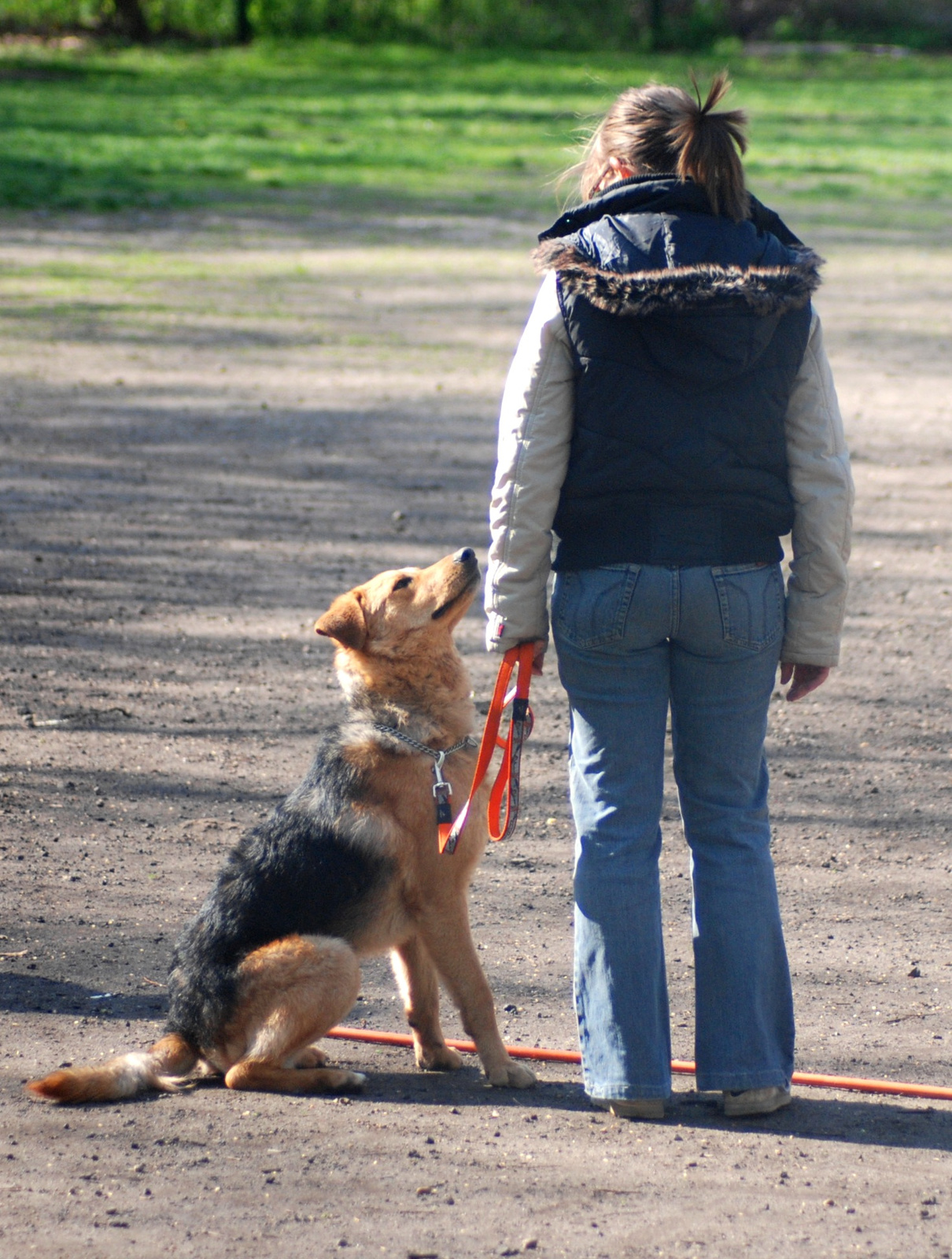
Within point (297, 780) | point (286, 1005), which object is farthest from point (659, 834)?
point (297, 780)

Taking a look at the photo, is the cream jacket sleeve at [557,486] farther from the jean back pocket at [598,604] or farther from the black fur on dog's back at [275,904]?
the black fur on dog's back at [275,904]

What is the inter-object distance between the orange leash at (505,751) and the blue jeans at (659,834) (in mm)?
124

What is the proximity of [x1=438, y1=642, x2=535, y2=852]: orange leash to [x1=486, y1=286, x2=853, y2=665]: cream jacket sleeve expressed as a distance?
11 cm

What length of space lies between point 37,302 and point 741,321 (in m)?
12.6

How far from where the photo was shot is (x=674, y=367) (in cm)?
336

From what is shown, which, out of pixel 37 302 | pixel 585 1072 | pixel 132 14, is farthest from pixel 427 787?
pixel 132 14

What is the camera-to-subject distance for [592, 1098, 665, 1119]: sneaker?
3.62 metres

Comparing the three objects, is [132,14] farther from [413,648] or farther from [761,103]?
[413,648]

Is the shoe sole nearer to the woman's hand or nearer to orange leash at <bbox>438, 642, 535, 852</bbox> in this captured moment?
orange leash at <bbox>438, 642, 535, 852</bbox>

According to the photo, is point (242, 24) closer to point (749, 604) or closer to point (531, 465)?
point (531, 465)

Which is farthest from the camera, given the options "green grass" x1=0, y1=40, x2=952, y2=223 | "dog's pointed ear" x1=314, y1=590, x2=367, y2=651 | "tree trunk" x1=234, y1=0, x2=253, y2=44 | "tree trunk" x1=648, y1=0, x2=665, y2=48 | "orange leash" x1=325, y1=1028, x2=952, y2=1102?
"tree trunk" x1=648, y1=0, x2=665, y2=48

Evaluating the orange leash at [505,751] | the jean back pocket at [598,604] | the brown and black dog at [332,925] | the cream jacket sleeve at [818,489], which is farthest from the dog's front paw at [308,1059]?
the cream jacket sleeve at [818,489]

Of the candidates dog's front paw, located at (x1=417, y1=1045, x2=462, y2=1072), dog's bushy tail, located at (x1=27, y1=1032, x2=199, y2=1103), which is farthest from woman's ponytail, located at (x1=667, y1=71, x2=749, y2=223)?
dog's bushy tail, located at (x1=27, y1=1032, x2=199, y2=1103)

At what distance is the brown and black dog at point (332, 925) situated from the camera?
12.2ft
